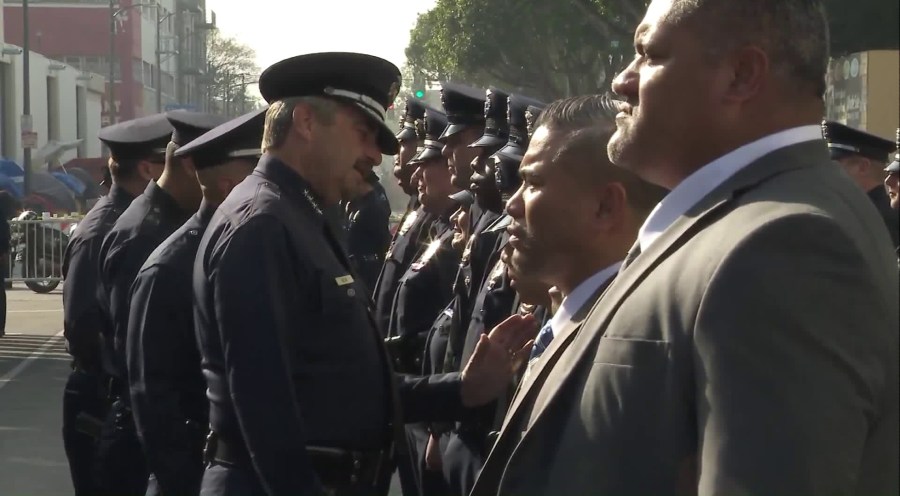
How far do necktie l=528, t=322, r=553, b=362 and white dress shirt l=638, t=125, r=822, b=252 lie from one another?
122cm

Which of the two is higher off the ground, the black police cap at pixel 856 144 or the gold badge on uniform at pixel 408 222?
the black police cap at pixel 856 144

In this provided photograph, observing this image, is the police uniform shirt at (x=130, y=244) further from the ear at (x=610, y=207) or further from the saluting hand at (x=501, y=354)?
the ear at (x=610, y=207)

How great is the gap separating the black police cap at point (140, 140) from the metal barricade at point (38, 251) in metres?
17.0

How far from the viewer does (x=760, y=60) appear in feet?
6.55

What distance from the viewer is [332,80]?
148 inches

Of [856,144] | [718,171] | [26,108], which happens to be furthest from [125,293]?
[26,108]

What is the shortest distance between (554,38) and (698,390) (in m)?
46.3

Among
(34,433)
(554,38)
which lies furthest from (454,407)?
(554,38)

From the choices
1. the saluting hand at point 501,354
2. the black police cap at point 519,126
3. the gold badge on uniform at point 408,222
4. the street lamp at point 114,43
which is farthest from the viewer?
the street lamp at point 114,43

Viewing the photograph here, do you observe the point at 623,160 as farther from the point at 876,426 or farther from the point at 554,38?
the point at 554,38

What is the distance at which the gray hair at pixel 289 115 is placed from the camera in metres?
3.70

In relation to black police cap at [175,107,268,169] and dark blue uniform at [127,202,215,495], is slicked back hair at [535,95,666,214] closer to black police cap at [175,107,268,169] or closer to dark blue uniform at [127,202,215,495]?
dark blue uniform at [127,202,215,495]

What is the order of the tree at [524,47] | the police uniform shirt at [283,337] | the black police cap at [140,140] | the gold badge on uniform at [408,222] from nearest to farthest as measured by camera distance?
the police uniform shirt at [283,337] → the black police cap at [140,140] → the gold badge on uniform at [408,222] → the tree at [524,47]

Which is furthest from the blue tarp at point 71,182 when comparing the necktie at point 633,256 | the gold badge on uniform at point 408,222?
the necktie at point 633,256
